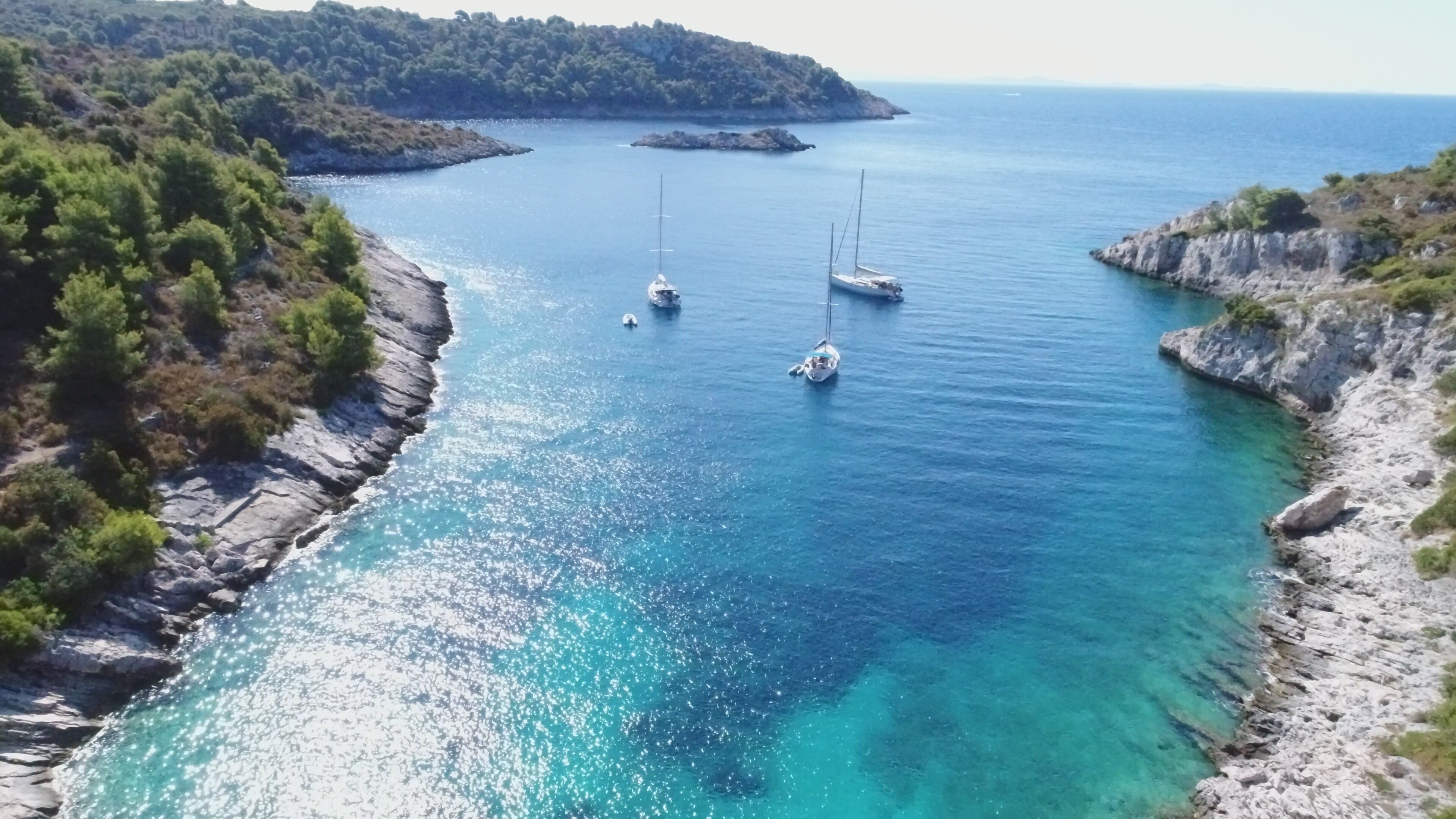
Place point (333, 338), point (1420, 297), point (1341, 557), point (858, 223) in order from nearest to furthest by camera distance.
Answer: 1. point (1341, 557)
2. point (333, 338)
3. point (1420, 297)
4. point (858, 223)

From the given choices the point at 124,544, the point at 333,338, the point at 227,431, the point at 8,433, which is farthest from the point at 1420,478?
the point at 8,433

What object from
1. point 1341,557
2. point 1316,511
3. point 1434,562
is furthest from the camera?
point 1316,511

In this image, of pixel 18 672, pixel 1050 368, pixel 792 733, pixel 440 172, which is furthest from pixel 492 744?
pixel 440 172

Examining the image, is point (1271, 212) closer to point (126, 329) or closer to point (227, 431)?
point (227, 431)

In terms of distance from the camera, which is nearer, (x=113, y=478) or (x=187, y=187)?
(x=113, y=478)

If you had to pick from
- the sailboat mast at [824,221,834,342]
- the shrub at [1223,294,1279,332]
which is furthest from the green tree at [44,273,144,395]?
the shrub at [1223,294,1279,332]

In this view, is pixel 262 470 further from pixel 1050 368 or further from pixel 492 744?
pixel 1050 368

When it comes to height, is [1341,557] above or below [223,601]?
above
